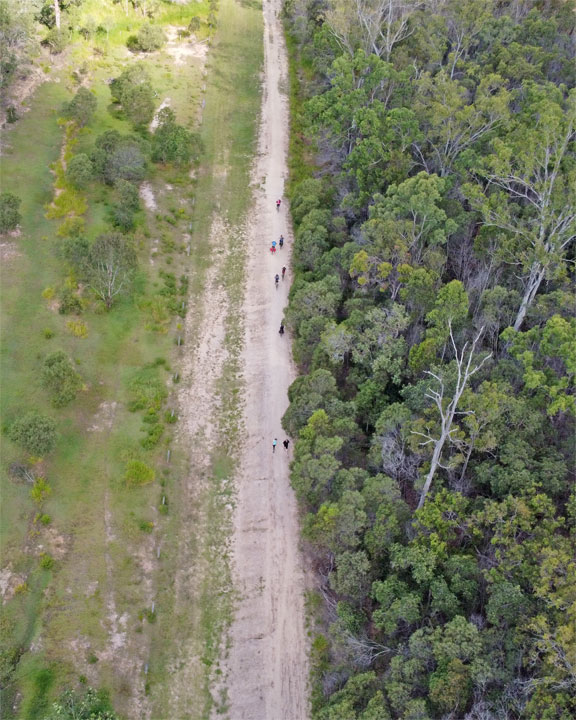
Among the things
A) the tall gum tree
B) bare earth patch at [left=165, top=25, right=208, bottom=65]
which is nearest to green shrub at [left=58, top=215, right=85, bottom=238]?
the tall gum tree

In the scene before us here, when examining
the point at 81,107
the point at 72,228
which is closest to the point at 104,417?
the point at 72,228

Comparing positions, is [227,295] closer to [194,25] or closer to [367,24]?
[367,24]

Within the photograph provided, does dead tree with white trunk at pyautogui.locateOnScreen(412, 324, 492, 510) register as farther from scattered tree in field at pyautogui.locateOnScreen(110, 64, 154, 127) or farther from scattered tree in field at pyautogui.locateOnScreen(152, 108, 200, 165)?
scattered tree in field at pyautogui.locateOnScreen(110, 64, 154, 127)

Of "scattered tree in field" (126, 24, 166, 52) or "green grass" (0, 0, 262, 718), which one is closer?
"green grass" (0, 0, 262, 718)

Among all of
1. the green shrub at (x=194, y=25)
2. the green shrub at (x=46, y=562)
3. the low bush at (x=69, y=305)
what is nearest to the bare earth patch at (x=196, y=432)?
the green shrub at (x=46, y=562)

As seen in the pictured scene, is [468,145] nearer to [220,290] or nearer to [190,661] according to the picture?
[220,290]

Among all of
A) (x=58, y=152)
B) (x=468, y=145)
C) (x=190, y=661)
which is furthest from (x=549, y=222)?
(x=58, y=152)
